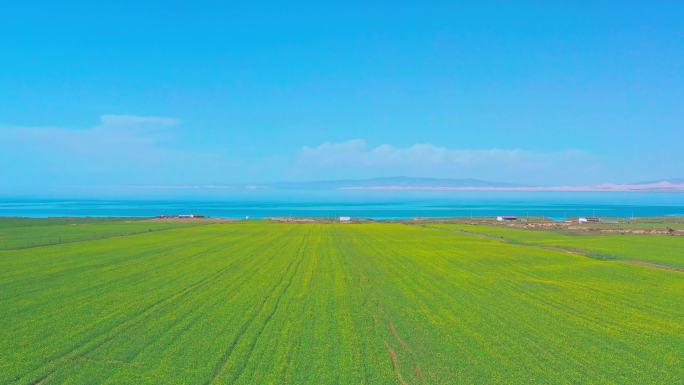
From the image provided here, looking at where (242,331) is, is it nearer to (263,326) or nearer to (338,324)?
(263,326)

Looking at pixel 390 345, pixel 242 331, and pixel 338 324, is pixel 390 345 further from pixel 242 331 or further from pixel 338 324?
pixel 242 331

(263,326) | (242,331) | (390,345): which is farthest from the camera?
(263,326)

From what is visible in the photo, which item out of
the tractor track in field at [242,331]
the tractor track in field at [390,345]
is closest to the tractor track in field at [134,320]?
the tractor track in field at [242,331]

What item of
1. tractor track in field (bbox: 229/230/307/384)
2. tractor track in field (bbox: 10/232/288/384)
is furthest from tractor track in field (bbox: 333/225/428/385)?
tractor track in field (bbox: 10/232/288/384)

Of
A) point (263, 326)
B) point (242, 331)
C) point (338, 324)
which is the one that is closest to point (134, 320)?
point (242, 331)

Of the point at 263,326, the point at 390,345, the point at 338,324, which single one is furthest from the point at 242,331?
the point at 390,345

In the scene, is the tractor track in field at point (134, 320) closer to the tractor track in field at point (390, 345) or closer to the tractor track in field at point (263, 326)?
the tractor track in field at point (263, 326)

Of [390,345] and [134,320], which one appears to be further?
[134,320]

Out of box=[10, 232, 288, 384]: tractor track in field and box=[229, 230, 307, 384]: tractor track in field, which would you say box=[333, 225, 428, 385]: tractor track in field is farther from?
box=[10, 232, 288, 384]: tractor track in field

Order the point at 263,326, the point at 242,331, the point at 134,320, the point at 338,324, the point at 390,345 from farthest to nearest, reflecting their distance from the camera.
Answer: the point at 134,320, the point at 338,324, the point at 263,326, the point at 242,331, the point at 390,345
